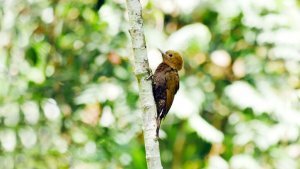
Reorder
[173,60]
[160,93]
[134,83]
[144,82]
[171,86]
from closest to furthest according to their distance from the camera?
[144,82]
[160,93]
[171,86]
[173,60]
[134,83]

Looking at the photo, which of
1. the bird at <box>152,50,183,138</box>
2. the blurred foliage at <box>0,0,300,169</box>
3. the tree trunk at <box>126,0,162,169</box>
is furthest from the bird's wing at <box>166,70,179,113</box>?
the blurred foliage at <box>0,0,300,169</box>

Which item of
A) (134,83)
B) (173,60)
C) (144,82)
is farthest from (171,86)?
(134,83)

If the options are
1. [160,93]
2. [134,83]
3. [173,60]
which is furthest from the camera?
[134,83]

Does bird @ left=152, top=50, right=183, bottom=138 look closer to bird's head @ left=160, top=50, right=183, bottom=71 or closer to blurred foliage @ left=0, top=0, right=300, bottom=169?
bird's head @ left=160, top=50, right=183, bottom=71

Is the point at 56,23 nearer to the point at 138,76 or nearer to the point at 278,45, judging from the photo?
the point at 278,45

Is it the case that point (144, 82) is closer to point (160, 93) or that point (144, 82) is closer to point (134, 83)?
point (160, 93)

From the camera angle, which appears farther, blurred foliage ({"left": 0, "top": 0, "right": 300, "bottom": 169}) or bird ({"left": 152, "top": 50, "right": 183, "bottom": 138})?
blurred foliage ({"left": 0, "top": 0, "right": 300, "bottom": 169})
